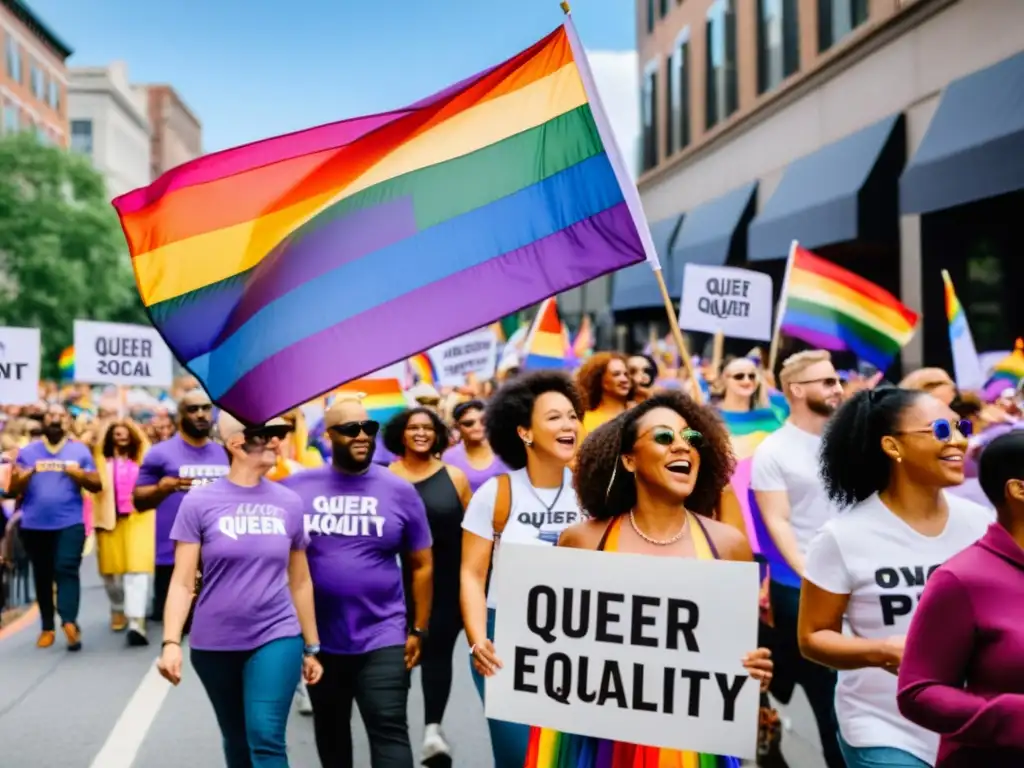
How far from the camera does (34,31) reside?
65.9m

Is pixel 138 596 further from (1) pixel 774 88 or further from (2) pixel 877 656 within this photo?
(1) pixel 774 88

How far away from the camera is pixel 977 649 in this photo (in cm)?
300

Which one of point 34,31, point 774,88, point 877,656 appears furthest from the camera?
point 34,31

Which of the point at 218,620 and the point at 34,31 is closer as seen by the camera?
the point at 218,620

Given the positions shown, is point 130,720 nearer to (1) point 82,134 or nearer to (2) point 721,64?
(2) point 721,64

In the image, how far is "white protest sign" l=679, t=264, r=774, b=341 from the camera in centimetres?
1015

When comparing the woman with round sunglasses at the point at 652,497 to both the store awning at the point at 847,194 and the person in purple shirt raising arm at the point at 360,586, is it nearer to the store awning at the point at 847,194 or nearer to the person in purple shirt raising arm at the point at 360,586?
the person in purple shirt raising arm at the point at 360,586

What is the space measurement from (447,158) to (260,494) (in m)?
1.56

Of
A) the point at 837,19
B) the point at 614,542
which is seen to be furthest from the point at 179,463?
the point at 837,19

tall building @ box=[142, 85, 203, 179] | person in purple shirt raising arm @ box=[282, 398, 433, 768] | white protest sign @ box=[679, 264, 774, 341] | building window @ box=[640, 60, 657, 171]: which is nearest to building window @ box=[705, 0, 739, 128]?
building window @ box=[640, 60, 657, 171]

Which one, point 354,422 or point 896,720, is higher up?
point 354,422

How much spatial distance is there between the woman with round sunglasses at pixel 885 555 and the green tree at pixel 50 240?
171 ft

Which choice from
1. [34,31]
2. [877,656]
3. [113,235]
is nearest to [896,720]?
[877,656]

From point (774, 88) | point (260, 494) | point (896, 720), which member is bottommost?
point (896, 720)
